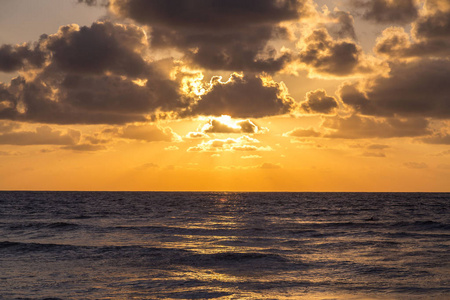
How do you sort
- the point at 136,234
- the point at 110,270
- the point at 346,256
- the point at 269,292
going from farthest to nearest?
the point at 136,234
the point at 346,256
the point at 110,270
the point at 269,292

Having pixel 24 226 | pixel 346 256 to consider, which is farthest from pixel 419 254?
pixel 24 226

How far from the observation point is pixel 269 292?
22.5m

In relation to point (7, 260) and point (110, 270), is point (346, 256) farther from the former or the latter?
point (7, 260)

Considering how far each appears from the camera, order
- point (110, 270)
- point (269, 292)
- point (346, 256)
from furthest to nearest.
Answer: point (346, 256) → point (110, 270) → point (269, 292)

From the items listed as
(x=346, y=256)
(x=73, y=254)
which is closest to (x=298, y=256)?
(x=346, y=256)

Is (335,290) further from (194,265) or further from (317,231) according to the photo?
(317,231)

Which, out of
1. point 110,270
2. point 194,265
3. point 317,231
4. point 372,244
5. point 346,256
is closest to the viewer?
point 110,270

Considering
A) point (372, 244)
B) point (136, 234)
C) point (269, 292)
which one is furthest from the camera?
point (136, 234)

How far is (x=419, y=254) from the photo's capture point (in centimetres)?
3516

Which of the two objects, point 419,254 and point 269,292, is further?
point 419,254

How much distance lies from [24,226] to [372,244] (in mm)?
38650

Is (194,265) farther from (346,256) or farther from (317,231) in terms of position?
(317,231)

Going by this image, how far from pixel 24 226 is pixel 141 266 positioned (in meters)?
31.9

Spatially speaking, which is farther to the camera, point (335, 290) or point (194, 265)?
point (194, 265)
